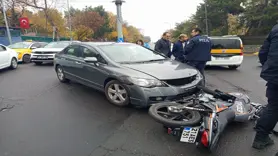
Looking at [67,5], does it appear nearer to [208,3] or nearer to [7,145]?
[208,3]

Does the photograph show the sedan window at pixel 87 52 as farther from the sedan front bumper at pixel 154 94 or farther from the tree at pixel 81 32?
the tree at pixel 81 32

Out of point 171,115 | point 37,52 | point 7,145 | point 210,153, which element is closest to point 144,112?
point 171,115

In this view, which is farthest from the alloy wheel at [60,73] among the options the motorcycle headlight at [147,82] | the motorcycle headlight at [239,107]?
the motorcycle headlight at [239,107]

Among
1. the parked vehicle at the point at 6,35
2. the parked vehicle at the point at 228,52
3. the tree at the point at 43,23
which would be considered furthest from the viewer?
the tree at the point at 43,23

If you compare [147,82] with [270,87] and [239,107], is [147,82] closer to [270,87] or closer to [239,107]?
[239,107]

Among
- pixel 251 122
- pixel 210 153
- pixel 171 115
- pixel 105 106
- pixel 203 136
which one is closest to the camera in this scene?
pixel 203 136

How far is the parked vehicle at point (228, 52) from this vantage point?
8625 mm

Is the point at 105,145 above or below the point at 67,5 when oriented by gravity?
below

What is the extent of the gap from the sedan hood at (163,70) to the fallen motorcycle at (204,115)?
0.68 m

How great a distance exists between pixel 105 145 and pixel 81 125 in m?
0.80

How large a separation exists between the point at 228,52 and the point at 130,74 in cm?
661

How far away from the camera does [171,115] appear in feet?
8.84

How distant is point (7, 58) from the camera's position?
27.7 feet

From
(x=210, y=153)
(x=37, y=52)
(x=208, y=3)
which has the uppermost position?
(x=208, y=3)
